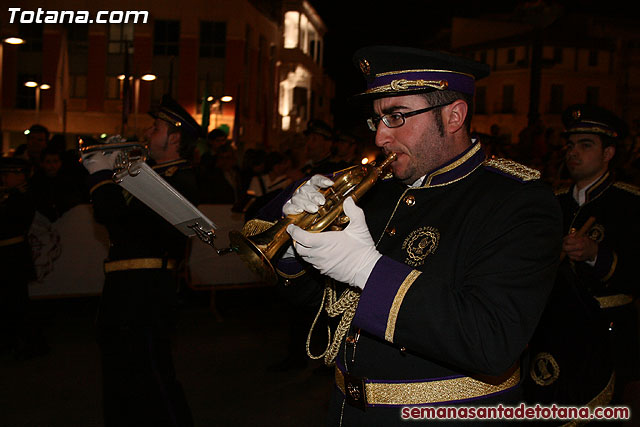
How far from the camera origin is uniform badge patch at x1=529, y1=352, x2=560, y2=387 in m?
4.23

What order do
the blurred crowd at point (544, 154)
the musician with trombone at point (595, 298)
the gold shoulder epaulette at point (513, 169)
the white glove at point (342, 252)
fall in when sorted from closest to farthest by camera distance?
the white glove at point (342, 252), the gold shoulder epaulette at point (513, 169), the musician with trombone at point (595, 298), the blurred crowd at point (544, 154)

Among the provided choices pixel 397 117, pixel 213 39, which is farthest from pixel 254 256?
pixel 213 39

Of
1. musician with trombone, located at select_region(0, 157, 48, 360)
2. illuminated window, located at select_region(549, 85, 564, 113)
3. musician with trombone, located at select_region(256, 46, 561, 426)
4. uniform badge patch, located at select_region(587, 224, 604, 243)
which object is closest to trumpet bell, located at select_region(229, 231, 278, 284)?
musician with trombone, located at select_region(256, 46, 561, 426)

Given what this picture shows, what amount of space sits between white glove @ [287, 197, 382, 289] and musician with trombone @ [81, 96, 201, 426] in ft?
8.30

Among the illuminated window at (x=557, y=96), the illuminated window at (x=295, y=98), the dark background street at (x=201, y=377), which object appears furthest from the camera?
the illuminated window at (x=557, y=96)

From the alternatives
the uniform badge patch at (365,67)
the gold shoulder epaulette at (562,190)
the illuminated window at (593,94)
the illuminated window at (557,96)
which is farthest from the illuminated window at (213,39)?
the uniform badge patch at (365,67)

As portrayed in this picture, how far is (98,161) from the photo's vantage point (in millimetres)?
4547

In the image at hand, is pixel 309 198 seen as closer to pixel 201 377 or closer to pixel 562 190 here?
pixel 562 190

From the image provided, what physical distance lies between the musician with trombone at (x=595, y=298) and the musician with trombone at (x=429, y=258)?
1751 millimetres

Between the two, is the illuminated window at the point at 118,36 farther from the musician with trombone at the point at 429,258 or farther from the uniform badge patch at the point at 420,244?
the uniform badge patch at the point at 420,244

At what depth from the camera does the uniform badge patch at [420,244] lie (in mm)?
2395

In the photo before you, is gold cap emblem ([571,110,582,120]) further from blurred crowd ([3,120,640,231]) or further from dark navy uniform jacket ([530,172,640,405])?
blurred crowd ([3,120,640,231])

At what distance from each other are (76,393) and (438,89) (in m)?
4.87

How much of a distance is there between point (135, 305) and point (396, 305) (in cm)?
281
